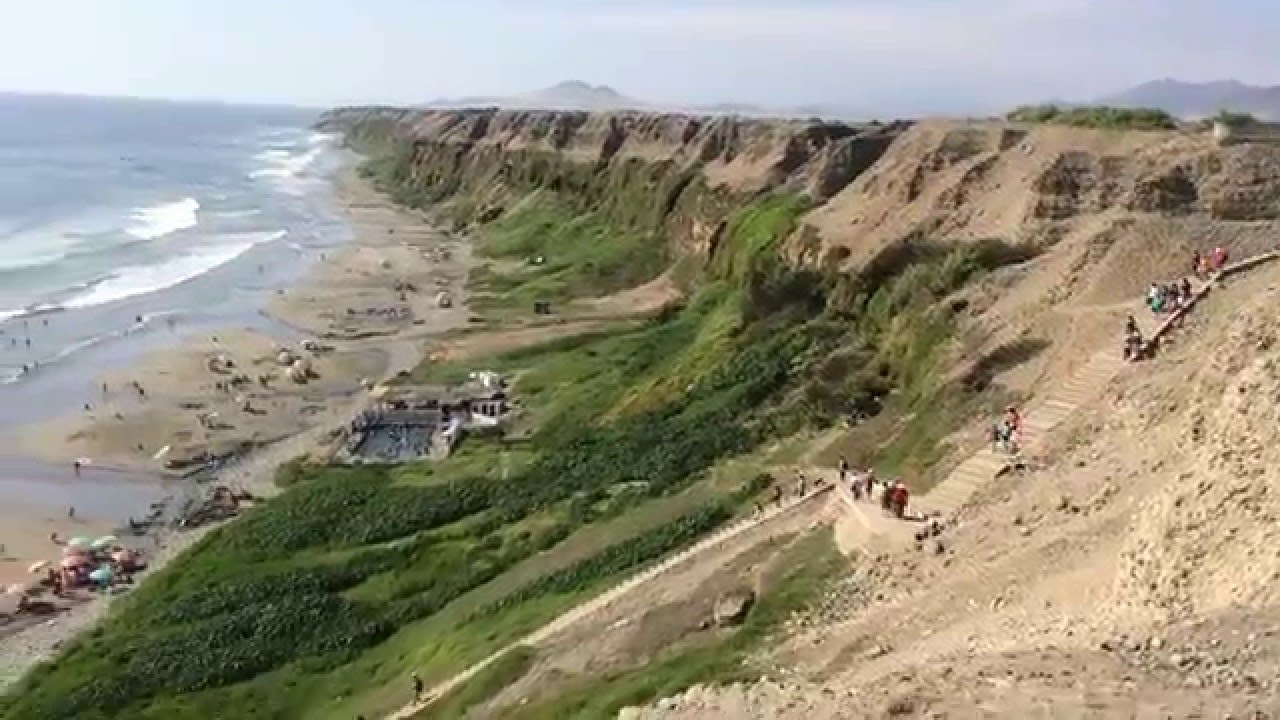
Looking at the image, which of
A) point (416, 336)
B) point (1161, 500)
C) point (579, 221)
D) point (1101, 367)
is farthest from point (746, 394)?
point (579, 221)

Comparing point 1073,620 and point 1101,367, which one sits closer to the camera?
point 1073,620

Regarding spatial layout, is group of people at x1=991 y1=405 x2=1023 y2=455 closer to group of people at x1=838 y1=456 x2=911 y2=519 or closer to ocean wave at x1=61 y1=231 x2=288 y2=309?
group of people at x1=838 y1=456 x2=911 y2=519

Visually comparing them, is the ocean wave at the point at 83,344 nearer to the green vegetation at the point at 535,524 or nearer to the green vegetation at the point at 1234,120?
the green vegetation at the point at 535,524

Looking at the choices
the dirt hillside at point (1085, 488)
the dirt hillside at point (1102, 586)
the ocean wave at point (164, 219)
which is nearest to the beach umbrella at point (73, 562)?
the dirt hillside at point (1085, 488)

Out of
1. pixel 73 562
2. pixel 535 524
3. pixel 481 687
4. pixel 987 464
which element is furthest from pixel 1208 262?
pixel 73 562

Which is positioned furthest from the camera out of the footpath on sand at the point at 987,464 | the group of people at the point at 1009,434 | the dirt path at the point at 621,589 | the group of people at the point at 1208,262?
the group of people at the point at 1208,262

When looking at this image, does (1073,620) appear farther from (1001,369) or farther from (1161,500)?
(1001,369)
